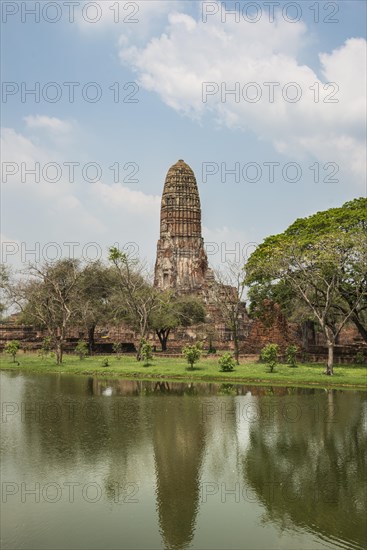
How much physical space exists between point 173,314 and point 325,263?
69.8 feet

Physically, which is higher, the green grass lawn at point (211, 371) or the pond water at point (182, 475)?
the green grass lawn at point (211, 371)

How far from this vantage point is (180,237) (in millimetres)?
71875

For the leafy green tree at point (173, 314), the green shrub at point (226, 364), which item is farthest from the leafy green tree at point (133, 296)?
the green shrub at point (226, 364)

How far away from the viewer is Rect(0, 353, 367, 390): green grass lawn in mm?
30297

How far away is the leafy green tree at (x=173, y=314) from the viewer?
51250 millimetres

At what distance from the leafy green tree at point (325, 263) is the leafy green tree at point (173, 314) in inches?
443

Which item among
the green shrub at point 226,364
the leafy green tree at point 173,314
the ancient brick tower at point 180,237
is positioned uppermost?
the ancient brick tower at point 180,237

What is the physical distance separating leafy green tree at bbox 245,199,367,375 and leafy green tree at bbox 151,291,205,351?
11243 mm

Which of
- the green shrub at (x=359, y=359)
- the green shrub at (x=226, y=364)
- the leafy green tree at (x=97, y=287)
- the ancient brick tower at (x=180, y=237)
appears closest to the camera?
the green shrub at (x=226, y=364)

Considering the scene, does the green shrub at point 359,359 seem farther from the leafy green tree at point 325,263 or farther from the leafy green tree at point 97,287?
the leafy green tree at point 97,287

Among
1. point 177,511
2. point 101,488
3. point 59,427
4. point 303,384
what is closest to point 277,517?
point 177,511

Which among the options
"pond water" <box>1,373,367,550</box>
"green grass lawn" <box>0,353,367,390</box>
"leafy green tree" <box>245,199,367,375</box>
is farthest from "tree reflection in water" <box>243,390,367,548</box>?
"leafy green tree" <box>245,199,367,375</box>

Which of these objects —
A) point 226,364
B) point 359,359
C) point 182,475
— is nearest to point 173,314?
point 359,359

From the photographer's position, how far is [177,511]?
1066cm
